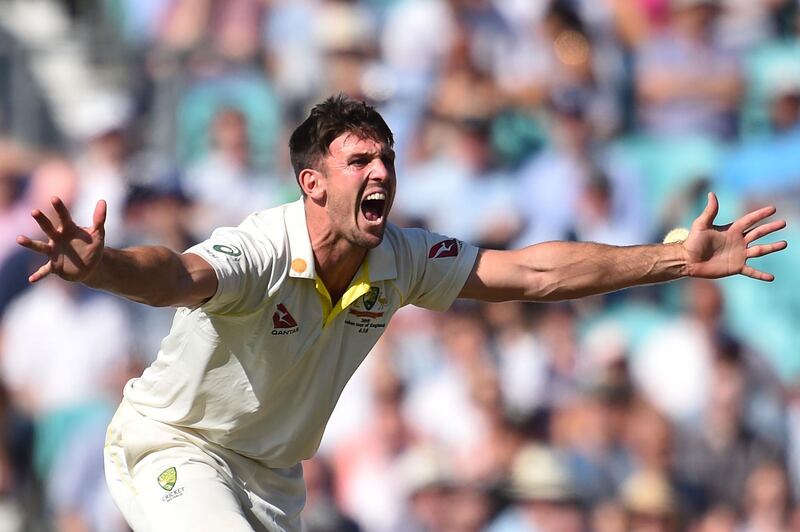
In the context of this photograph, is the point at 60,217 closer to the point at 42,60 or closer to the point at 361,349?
the point at 361,349

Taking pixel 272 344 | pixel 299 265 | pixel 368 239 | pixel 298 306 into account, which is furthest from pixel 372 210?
pixel 272 344

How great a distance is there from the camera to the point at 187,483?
475cm

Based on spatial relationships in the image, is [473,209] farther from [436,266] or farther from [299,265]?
[299,265]

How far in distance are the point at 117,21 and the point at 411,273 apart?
582cm

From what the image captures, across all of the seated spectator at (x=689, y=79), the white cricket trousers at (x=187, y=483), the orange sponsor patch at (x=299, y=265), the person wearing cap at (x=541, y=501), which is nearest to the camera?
the white cricket trousers at (x=187, y=483)

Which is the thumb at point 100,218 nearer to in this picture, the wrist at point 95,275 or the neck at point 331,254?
the wrist at point 95,275

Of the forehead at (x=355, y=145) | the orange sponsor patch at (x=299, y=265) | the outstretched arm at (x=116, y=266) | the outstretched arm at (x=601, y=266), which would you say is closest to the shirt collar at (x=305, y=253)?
Answer: the orange sponsor patch at (x=299, y=265)

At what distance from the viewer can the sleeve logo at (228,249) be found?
4523 millimetres

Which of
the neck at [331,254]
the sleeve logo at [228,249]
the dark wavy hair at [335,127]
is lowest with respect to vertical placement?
the sleeve logo at [228,249]

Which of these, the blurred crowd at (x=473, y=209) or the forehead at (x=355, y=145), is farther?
the blurred crowd at (x=473, y=209)

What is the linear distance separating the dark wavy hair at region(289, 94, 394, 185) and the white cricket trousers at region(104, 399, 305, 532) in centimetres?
113

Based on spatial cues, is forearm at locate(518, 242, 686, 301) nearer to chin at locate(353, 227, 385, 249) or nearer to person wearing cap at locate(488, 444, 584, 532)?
chin at locate(353, 227, 385, 249)

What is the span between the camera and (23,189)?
947 cm

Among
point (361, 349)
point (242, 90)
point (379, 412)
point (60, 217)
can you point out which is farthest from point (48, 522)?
point (60, 217)
